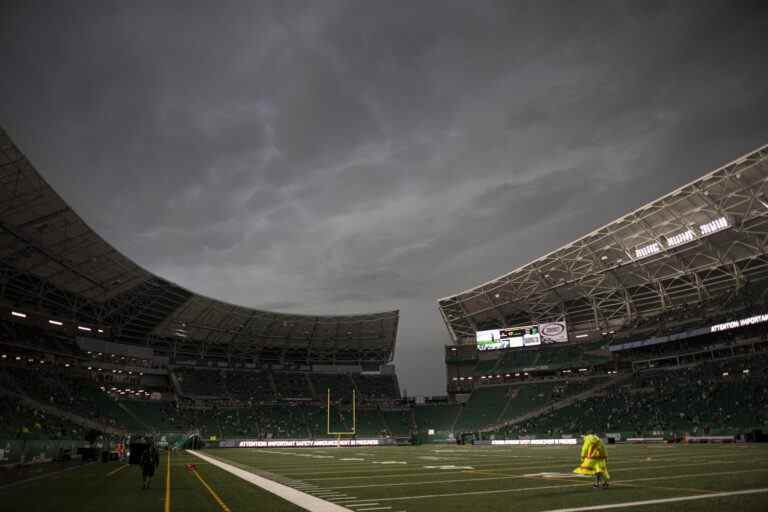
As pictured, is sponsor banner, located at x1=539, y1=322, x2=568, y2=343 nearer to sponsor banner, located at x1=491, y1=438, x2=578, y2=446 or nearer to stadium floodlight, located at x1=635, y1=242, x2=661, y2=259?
sponsor banner, located at x1=491, y1=438, x2=578, y2=446

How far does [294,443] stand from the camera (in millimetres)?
63219

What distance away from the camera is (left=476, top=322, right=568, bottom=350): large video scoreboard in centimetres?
6550

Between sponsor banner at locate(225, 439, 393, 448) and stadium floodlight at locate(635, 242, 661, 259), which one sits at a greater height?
stadium floodlight at locate(635, 242, 661, 259)

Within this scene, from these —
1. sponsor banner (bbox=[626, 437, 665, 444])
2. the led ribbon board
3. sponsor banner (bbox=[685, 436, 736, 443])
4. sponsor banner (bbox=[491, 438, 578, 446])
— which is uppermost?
the led ribbon board

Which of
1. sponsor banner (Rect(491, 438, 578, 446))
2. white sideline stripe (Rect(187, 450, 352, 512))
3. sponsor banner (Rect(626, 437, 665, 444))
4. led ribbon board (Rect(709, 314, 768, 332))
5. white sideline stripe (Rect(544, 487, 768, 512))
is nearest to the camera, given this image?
white sideline stripe (Rect(544, 487, 768, 512))

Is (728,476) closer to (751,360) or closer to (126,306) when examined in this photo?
(751,360)

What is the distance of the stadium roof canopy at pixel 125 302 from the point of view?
3491 centimetres

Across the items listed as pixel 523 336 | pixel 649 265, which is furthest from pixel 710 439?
pixel 523 336

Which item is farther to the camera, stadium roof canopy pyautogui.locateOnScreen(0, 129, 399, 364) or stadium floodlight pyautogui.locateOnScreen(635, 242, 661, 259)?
stadium floodlight pyautogui.locateOnScreen(635, 242, 661, 259)

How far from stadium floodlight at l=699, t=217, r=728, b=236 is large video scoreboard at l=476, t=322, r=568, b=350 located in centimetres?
2382

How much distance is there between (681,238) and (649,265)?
25.3ft

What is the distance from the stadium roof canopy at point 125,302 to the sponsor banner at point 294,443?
15.6m

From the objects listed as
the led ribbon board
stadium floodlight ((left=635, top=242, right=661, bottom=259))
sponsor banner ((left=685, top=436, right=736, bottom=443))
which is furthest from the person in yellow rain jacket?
the led ribbon board

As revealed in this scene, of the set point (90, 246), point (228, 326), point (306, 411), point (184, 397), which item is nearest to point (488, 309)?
point (306, 411)
